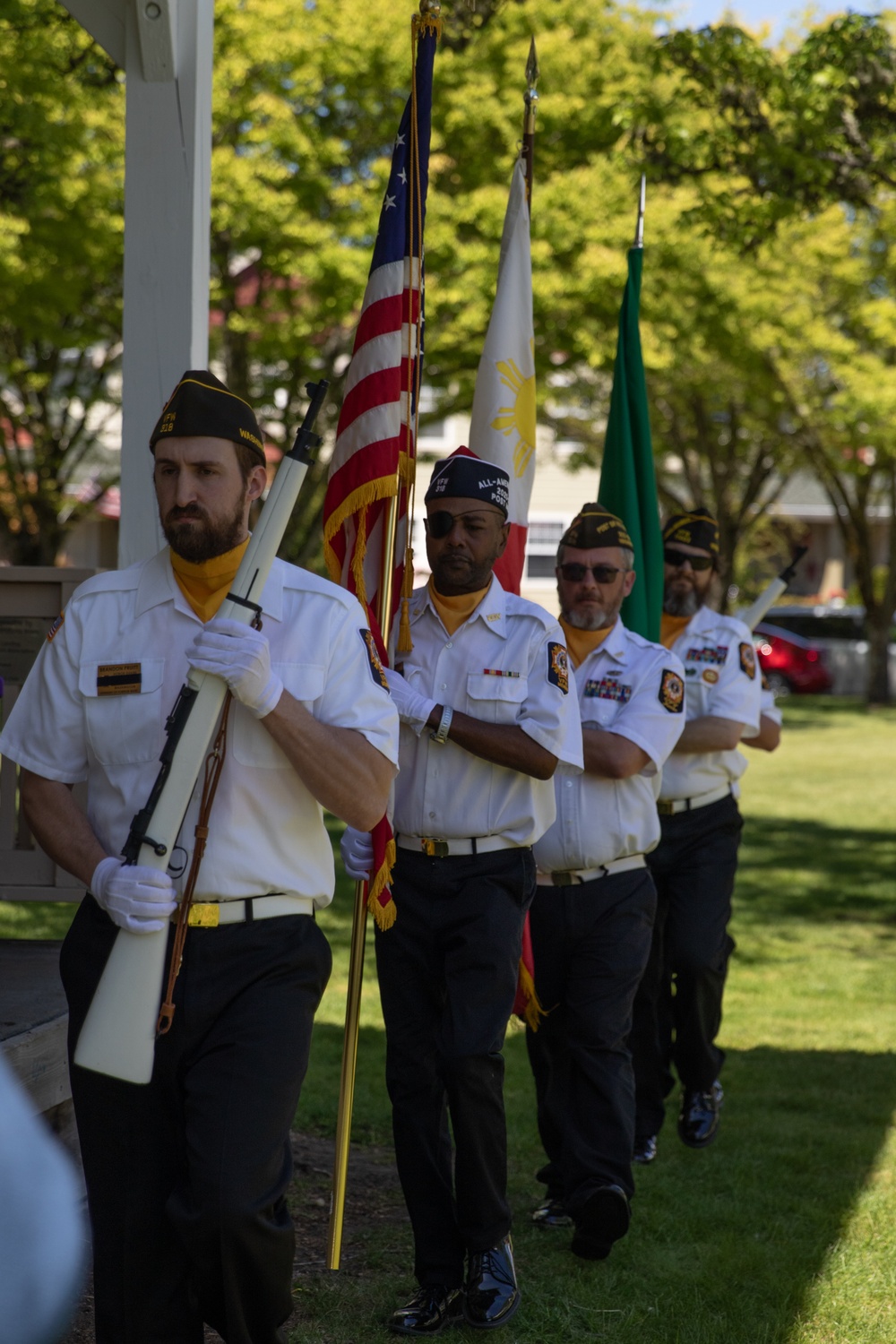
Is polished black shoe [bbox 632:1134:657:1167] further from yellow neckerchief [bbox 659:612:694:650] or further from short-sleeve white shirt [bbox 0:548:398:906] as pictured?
short-sleeve white shirt [bbox 0:548:398:906]

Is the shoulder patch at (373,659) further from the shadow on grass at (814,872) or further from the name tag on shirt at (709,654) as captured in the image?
the shadow on grass at (814,872)

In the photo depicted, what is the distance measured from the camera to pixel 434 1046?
433 cm

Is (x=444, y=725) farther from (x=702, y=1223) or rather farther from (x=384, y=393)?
(x=702, y=1223)

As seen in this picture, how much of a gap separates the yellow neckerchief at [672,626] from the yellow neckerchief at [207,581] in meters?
3.42

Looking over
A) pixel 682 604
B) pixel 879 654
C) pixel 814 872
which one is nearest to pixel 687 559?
pixel 682 604

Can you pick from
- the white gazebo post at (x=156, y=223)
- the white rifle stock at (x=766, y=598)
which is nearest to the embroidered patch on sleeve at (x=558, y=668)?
the white gazebo post at (x=156, y=223)

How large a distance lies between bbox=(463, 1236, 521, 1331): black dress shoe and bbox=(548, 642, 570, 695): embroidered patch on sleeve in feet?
Answer: 5.08

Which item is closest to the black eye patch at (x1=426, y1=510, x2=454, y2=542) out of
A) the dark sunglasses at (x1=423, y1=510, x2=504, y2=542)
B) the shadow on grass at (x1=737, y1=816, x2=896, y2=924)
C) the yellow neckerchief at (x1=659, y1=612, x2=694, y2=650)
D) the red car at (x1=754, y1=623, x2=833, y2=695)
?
the dark sunglasses at (x1=423, y1=510, x2=504, y2=542)

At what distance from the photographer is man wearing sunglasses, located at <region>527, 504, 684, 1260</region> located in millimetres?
4789

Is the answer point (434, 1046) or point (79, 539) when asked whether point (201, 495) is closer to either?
point (434, 1046)

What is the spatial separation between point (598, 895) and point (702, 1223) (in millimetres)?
1182

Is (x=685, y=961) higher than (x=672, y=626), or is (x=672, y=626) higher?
(x=672, y=626)

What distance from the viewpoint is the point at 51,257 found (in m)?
15.0

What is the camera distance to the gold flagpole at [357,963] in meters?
4.25
